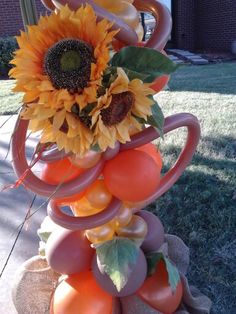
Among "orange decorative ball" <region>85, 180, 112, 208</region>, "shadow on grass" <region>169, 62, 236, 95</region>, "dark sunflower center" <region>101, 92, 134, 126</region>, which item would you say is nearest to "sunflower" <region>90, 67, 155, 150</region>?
"dark sunflower center" <region>101, 92, 134, 126</region>

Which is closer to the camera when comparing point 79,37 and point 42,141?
point 79,37

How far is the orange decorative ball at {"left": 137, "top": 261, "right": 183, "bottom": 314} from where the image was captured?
61.4 inches

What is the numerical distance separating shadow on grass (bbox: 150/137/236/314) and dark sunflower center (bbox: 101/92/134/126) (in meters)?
1.14

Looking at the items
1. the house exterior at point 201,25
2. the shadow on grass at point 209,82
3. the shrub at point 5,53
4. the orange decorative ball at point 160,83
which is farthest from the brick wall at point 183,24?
the orange decorative ball at point 160,83

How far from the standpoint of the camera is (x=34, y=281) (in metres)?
1.71

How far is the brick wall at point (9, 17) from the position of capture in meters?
11.3

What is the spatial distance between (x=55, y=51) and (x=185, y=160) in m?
0.80

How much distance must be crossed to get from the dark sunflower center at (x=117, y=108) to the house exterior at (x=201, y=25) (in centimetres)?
1140

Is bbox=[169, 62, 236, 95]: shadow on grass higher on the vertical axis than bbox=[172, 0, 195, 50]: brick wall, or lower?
higher

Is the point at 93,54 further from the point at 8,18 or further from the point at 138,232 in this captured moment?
the point at 8,18

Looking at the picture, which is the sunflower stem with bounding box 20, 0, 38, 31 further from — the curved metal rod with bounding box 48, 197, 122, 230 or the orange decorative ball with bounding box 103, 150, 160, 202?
the curved metal rod with bounding box 48, 197, 122, 230

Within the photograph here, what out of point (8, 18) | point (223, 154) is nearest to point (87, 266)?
point (223, 154)

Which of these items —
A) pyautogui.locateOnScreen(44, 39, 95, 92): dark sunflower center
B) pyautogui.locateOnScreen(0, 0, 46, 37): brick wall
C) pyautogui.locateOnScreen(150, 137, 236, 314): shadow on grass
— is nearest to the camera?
pyautogui.locateOnScreen(44, 39, 95, 92): dark sunflower center

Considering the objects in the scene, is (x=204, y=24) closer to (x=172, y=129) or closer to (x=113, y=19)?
(x=172, y=129)
